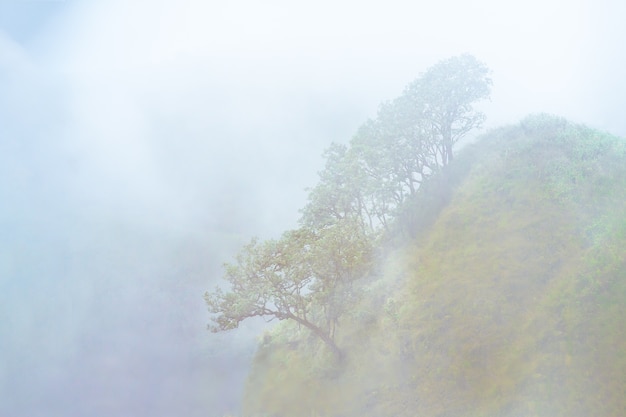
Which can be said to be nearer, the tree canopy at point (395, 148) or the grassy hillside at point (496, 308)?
the grassy hillside at point (496, 308)

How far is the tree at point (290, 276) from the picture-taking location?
25.4 m

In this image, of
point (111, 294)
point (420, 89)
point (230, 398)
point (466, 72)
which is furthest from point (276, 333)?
point (111, 294)

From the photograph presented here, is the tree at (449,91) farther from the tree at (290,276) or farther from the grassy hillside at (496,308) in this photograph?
the tree at (290,276)

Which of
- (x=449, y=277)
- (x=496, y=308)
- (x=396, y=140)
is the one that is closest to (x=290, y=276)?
(x=449, y=277)

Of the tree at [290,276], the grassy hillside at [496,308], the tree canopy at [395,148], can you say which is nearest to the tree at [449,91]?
the tree canopy at [395,148]

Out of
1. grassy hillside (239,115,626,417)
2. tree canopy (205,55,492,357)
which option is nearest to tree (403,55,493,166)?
tree canopy (205,55,492,357)

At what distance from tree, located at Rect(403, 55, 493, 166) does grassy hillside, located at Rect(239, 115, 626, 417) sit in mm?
4661

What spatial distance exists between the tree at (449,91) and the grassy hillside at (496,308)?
15.3 feet

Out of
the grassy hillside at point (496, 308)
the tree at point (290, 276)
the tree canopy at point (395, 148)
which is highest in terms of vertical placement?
the tree canopy at point (395, 148)

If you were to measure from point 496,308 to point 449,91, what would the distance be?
2192cm

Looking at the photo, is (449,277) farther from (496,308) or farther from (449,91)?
(449,91)

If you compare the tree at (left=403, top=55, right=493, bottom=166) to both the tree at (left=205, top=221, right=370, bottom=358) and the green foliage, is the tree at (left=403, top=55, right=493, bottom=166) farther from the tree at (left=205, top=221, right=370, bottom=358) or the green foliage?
the tree at (left=205, top=221, right=370, bottom=358)

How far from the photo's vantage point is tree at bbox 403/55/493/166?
37.0 meters

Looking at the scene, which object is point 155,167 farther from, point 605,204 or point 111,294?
point 605,204
